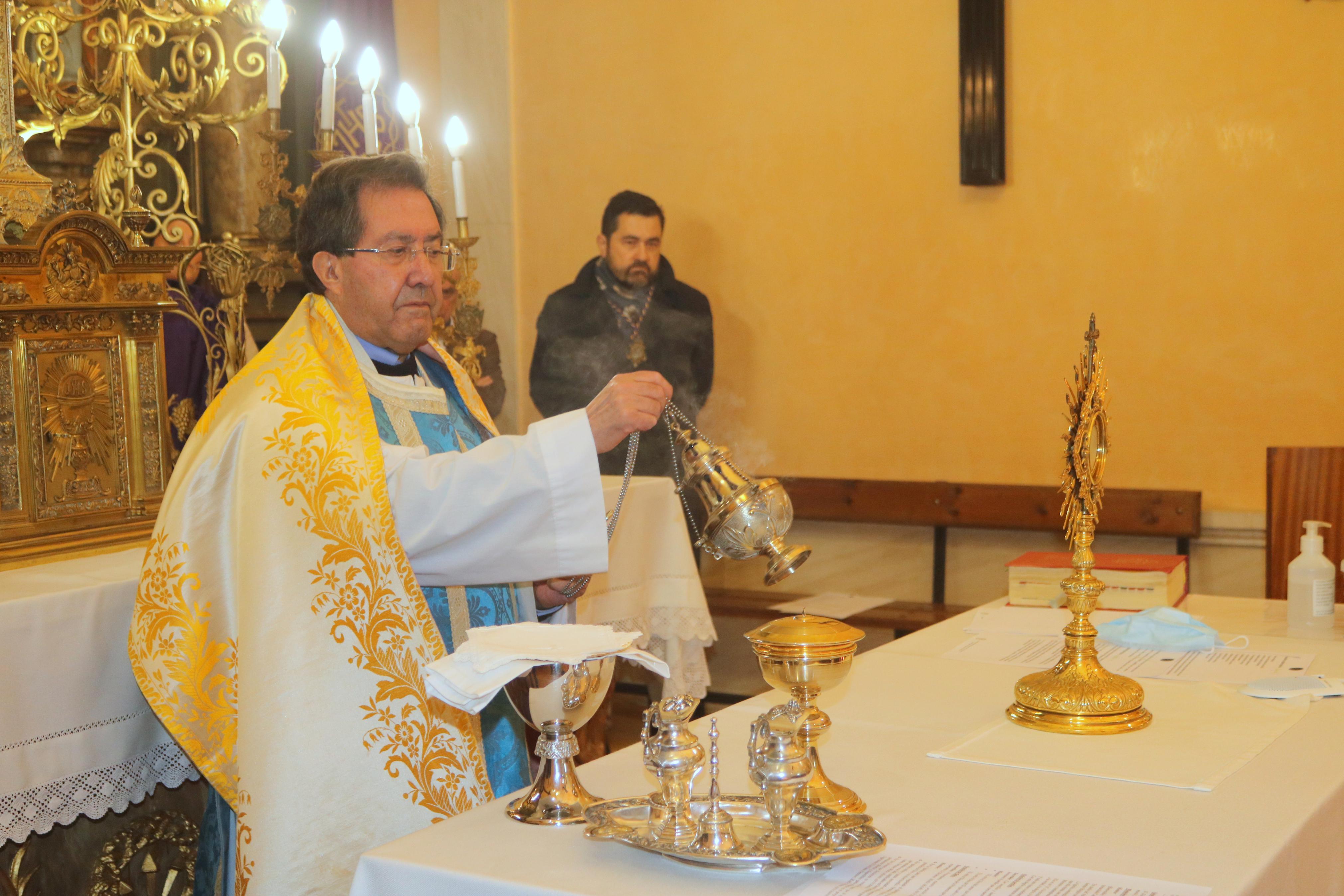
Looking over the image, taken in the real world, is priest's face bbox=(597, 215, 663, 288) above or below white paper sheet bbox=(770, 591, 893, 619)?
above

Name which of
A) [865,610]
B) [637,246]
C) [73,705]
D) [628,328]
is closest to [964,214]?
[637,246]

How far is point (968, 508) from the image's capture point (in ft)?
18.5

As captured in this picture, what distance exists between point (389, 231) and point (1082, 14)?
3.90 metres

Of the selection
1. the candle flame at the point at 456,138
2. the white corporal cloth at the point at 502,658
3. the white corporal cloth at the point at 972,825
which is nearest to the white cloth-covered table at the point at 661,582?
the candle flame at the point at 456,138

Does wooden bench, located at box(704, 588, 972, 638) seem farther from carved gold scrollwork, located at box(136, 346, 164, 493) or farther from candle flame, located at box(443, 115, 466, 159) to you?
carved gold scrollwork, located at box(136, 346, 164, 493)

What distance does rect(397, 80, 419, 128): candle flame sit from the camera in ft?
11.8

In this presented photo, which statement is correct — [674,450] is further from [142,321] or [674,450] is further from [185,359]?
[185,359]

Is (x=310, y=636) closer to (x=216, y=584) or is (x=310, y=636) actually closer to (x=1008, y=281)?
(x=216, y=584)

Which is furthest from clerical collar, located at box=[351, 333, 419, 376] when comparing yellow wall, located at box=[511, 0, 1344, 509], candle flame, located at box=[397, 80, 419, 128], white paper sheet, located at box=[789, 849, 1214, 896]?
yellow wall, located at box=[511, 0, 1344, 509]

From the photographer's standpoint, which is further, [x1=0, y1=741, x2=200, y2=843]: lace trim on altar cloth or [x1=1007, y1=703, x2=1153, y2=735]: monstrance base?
[x1=0, y1=741, x2=200, y2=843]: lace trim on altar cloth

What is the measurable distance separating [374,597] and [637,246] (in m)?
3.66

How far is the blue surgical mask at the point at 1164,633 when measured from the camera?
8.16ft

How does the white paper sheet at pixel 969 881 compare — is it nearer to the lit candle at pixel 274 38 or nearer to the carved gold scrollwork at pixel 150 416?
the carved gold scrollwork at pixel 150 416

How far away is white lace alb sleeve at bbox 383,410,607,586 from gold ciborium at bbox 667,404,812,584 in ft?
1.49
